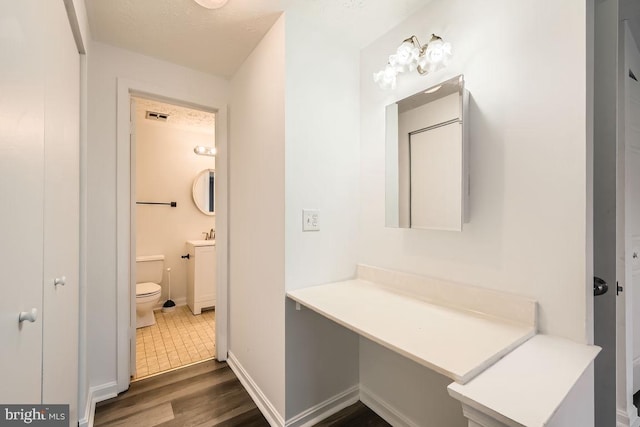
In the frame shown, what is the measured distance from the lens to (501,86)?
1.14m

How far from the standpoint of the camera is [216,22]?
1570 millimetres

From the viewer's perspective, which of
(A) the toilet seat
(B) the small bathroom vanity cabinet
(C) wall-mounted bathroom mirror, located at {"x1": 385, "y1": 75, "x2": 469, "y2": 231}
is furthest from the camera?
(B) the small bathroom vanity cabinet

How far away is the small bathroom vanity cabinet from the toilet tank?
0.35 meters

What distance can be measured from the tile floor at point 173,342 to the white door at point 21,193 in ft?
5.22

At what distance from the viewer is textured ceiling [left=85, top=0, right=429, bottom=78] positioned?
1.43 meters

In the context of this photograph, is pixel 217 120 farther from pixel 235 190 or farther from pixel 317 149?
pixel 317 149

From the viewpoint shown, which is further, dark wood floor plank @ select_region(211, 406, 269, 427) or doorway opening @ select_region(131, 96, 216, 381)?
doorway opening @ select_region(131, 96, 216, 381)

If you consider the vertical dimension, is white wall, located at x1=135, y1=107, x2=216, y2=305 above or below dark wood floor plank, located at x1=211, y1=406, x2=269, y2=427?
above

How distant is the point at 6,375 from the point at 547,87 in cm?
181

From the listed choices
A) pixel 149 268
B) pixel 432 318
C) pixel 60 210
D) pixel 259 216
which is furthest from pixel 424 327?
pixel 149 268

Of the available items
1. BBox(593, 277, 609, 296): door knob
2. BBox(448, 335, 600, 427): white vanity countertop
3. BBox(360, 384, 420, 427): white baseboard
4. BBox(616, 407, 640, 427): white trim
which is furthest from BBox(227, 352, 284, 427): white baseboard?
BBox(616, 407, 640, 427): white trim

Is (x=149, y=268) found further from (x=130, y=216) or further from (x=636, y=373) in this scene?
(x=636, y=373)

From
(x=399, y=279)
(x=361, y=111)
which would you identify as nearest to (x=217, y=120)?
(x=361, y=111)

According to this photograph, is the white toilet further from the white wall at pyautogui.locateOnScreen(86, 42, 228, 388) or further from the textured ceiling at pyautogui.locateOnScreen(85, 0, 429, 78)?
the textured ceiling at pyautogui.locateOnScreen(85, 0, 429, 78)
